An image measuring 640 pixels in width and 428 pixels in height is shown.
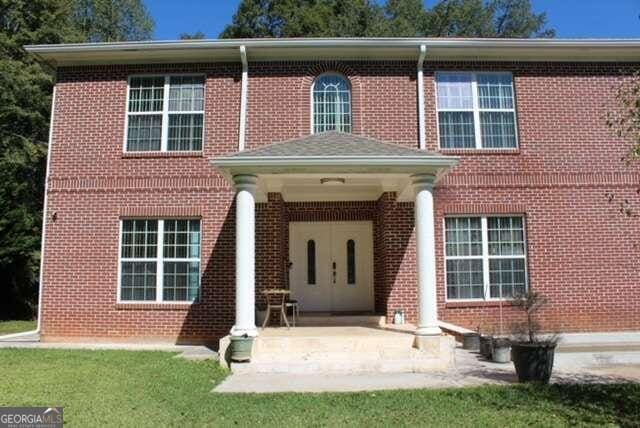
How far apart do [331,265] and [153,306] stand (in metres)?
4.09

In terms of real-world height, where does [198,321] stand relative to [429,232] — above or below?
below

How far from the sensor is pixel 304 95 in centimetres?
1197

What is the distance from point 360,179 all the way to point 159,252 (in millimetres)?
4669

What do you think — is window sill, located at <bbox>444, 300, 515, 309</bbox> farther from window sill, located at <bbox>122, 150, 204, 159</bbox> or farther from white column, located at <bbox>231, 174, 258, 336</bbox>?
window sill, located at <bbox>122, 150, 204, 159</bbox>

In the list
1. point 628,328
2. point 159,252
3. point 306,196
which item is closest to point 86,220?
point 159,252

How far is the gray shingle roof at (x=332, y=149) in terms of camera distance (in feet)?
29.7

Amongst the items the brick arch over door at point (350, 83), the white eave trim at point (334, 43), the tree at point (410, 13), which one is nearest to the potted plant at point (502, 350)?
the brick arch over door at point (350, 83)

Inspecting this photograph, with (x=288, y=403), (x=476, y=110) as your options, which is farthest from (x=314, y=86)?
(x=288, y=403)

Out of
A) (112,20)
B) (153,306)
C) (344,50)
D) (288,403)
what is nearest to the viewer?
(288,403)

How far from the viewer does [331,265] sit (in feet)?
41.3

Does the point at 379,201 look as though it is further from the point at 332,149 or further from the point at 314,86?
the point at 332,149

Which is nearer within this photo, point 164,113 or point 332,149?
point 332,149

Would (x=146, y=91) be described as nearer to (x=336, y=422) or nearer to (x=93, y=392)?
(x=93, y=392)

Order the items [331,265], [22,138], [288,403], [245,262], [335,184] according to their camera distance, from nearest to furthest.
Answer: [288,403], [245,262], [335,184], [331,265], [22,138]
